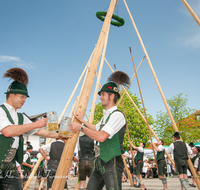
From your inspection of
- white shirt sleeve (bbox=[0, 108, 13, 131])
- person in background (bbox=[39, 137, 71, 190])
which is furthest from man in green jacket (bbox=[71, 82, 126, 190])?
person in background (bbox=[39, 137, 71, 190])

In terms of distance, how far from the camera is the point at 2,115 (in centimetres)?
253

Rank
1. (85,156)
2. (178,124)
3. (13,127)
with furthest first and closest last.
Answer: (178,124), (85,156), (13,127)

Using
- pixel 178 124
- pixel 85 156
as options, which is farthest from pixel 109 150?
pixel 178 124

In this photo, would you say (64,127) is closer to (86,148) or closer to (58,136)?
(58,136)

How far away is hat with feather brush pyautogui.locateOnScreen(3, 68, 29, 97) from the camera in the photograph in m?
2.74

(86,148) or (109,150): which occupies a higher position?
(86,148)

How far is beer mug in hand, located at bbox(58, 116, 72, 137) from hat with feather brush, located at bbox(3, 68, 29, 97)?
654 millimetres

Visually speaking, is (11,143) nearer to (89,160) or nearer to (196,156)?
(89,160)

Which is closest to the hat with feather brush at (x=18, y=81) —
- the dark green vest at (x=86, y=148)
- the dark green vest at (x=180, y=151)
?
the dark green vest at (x=86, y=148)

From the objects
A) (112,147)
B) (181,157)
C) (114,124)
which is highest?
(114,124)

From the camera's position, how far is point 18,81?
2850 millimetres

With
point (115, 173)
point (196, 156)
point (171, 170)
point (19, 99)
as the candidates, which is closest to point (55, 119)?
point (19, 99)

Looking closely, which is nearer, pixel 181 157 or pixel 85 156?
pixel 85 156

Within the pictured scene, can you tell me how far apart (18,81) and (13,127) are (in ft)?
2.29
